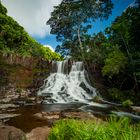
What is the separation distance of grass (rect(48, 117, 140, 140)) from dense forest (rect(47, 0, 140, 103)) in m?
13.5

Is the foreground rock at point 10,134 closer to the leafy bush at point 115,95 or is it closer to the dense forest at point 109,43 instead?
the dense forest at point 109,43

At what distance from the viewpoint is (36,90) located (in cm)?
2261

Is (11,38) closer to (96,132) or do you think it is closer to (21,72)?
(21,72)

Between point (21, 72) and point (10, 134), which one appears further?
point (21, 72)

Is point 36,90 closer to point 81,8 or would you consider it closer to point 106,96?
point 106,96

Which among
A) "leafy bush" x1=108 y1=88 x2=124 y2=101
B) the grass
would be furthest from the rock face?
the grass

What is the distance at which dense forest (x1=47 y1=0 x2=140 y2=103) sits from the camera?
20.8 metres

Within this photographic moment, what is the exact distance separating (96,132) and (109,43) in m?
23.9

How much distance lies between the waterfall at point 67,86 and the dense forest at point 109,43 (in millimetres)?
1985

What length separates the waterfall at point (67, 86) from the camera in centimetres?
2027

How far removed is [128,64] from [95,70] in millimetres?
5998

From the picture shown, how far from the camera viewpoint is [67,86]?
23391mm

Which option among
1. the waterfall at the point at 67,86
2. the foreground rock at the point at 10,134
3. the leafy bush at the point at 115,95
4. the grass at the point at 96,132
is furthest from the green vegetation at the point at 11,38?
the grass at the point at 96,132

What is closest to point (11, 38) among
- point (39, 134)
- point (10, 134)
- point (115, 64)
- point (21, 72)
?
point (21, 72)
